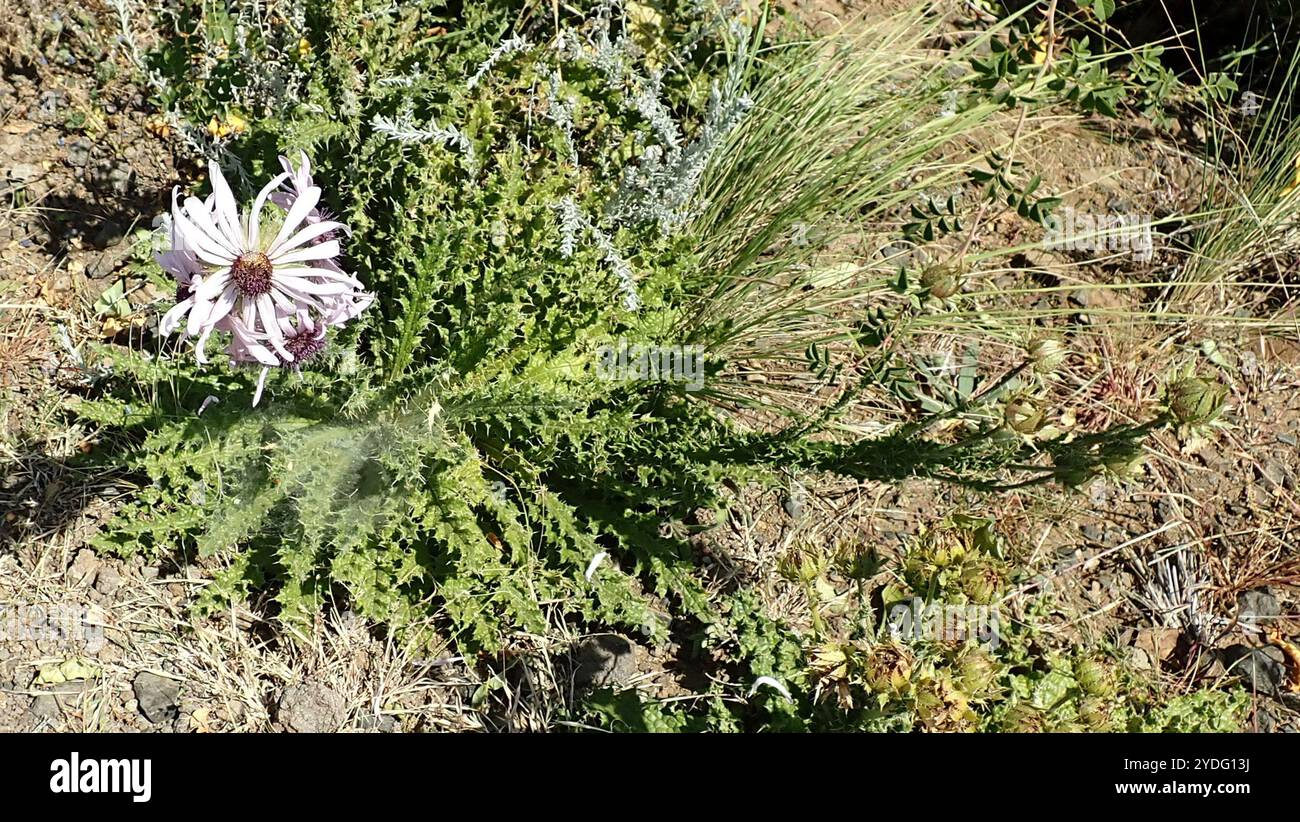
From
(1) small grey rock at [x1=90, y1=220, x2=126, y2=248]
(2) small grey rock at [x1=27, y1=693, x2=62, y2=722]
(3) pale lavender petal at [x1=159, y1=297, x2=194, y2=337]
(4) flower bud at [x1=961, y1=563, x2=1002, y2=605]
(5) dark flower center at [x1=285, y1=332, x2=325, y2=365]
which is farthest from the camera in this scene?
Result: (1) small grey rock at [x1=90, y1=220, x2=126, y2=248]

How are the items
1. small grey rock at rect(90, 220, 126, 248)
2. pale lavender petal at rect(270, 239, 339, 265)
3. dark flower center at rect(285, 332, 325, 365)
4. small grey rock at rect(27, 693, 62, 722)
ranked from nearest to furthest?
pale lavender petal at rect(270, 239, 339, 265), dark flower center at rect(285, 332, 325, 365), small grey rock at rect(27, 693, 62, 722), small grey rock at rect(90, 220, 126, 248)

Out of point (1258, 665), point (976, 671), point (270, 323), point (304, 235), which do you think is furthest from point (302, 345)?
point (1258, 665)

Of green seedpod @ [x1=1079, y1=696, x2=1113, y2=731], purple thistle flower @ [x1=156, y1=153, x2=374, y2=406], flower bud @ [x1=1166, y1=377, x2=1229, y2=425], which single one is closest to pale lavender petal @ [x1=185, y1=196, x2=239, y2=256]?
purple thistle flower @ [x1=156, y1=153, x2=374, y2=406]

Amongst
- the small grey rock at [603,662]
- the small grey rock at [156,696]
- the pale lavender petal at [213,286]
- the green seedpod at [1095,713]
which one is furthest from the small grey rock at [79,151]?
the green seedpod at [1095,713]

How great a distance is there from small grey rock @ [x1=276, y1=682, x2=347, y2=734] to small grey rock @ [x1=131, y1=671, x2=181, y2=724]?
0.23m

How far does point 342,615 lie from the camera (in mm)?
2521

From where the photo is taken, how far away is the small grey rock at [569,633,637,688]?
252cm

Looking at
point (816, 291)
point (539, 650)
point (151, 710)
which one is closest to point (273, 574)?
point (151, 710)

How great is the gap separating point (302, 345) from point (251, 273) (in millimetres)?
203

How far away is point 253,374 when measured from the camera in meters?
2.40

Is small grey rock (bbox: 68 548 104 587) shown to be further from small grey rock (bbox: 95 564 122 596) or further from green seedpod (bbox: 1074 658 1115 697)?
green seedpod (bbox: 1074 658 1115 697)

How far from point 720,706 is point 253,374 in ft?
4.29
